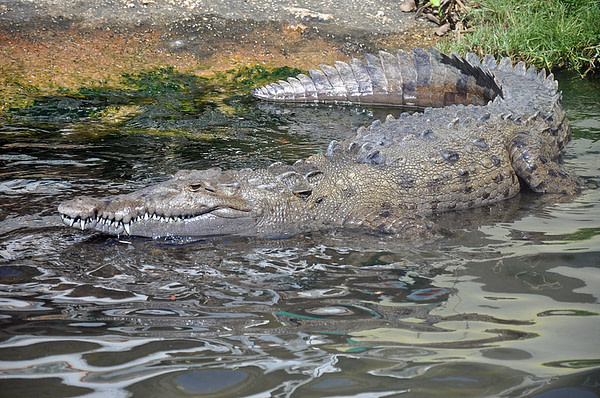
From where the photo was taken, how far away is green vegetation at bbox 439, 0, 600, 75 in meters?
8.43

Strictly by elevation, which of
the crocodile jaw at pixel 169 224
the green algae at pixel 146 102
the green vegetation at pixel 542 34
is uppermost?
the green vegetation at pixel 542 34

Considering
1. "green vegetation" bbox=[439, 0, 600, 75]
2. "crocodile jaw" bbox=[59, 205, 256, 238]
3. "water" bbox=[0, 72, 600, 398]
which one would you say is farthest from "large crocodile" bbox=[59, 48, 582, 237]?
"green vegetation" bbox=[439, 0, 600, 75]

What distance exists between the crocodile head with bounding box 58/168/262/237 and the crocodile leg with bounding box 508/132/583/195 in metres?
2.35

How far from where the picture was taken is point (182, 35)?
367 inches

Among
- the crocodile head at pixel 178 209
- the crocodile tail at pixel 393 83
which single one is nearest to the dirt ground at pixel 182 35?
the crocodile tail at pixel 393 83

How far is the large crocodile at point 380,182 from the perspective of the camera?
4.29 meters

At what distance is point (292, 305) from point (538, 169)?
3.01 meters

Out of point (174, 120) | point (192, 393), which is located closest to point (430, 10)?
point (174, 120)

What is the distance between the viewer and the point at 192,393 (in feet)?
7.68

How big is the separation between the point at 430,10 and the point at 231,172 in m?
6.82

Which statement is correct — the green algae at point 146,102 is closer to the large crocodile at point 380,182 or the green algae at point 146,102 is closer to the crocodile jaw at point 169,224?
the large crocodile at point 380,182

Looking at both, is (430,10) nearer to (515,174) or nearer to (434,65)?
(434,65)

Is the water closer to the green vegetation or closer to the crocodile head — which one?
the crocodile head

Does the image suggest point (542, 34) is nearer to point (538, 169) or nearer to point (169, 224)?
point (538, 169)
